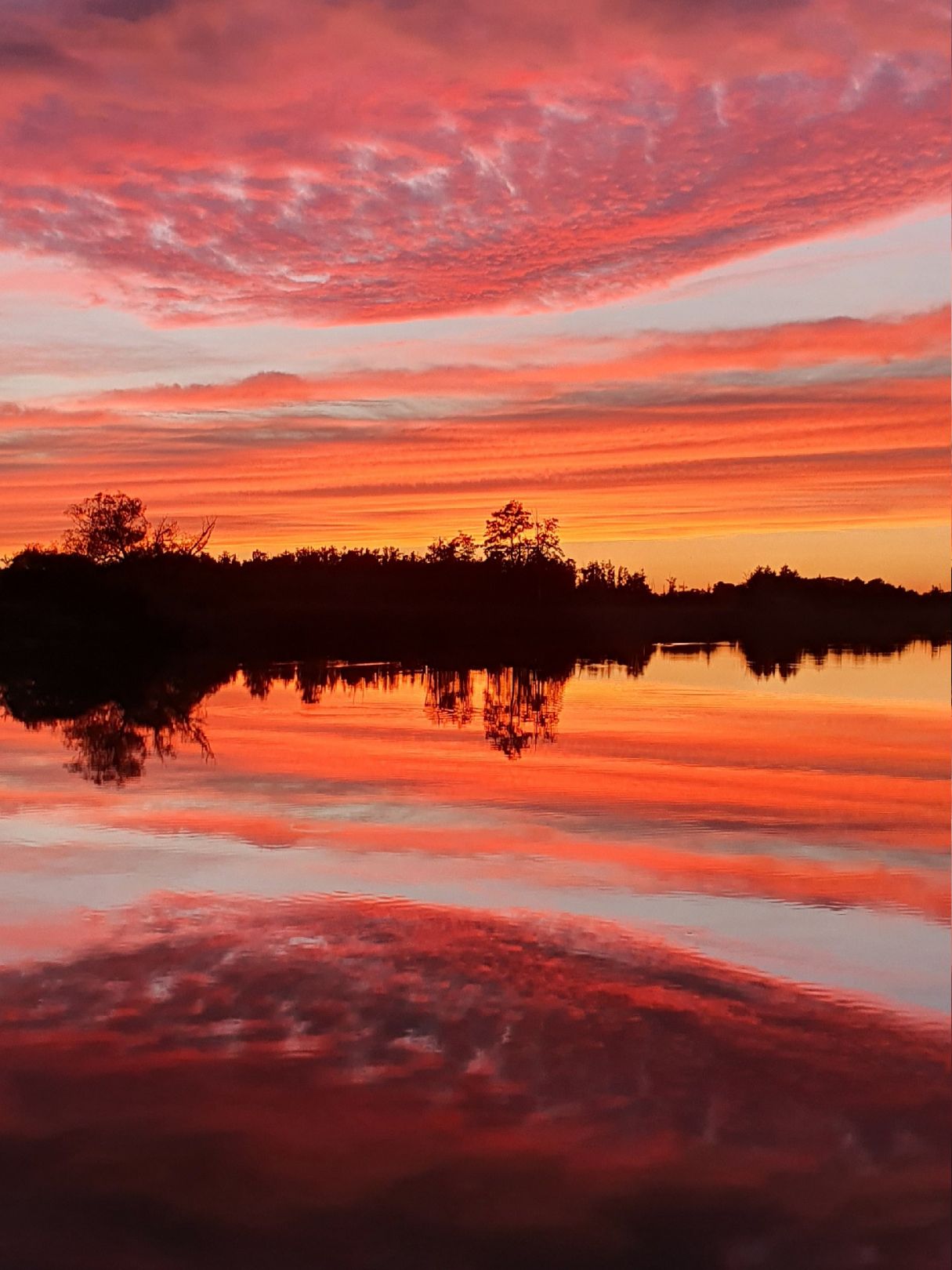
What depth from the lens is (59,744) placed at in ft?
78.7

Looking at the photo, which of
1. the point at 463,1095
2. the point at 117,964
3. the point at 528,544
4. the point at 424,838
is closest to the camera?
the point at 463,1095

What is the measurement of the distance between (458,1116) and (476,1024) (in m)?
1.35

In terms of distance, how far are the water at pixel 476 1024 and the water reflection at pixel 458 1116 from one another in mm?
22

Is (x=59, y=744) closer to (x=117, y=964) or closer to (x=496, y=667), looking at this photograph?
(x=117, y=964)

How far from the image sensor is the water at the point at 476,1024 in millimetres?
5871

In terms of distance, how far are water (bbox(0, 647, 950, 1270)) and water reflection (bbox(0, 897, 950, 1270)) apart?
22 millimetres

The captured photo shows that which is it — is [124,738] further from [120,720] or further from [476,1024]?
[476,1024]

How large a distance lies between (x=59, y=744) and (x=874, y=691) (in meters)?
21.7

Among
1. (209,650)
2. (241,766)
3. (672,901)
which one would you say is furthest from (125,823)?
(209,650)

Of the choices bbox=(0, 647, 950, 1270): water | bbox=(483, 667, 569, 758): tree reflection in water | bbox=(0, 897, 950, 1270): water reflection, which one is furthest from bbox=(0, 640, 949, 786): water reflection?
bbox=(0, 897, 950, 1270): water reflection

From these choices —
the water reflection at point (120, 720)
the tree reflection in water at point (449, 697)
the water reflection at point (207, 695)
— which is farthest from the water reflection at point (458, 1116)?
the tree reflection in water at point (449, 697)

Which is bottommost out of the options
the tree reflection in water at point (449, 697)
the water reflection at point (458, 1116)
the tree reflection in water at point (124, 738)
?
the water reflection at point (458, 1116)

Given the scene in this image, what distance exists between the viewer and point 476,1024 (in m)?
8.20

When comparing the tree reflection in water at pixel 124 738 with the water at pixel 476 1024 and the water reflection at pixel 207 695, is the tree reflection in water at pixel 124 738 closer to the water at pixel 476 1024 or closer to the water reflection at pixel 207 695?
the water reflection at pixel 207 695
